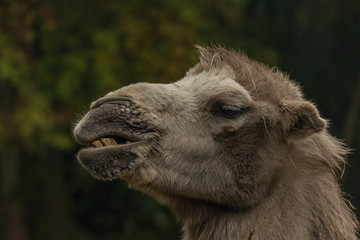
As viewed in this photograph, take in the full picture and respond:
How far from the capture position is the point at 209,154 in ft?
16.6

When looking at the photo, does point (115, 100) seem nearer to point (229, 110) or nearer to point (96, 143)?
point (96, 143)

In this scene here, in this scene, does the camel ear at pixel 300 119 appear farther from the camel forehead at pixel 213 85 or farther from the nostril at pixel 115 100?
the nostril at pixel 115 100

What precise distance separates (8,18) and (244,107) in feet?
32.7

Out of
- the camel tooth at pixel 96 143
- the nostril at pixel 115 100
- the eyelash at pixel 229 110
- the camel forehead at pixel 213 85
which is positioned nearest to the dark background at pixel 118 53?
the camel forehead at pixel 213 85

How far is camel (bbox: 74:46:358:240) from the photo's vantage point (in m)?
4.88

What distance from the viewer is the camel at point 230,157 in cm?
488

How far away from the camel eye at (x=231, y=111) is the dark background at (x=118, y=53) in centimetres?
657

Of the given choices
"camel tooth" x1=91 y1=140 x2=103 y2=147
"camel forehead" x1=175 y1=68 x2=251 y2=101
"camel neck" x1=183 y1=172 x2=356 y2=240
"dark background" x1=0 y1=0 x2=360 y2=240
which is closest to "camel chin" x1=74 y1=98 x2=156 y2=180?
"camel tooth" x1=91 y1=140 x2=103 y2=147

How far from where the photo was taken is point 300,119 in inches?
197

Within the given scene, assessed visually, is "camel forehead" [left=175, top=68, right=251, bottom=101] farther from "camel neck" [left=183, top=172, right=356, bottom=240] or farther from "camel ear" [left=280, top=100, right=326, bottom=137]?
"camel neck" [left=183, top=172, right=356, bottom=240]

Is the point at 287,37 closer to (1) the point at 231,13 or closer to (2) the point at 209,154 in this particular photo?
(1) the point at 231,13

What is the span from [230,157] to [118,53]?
8.99 m

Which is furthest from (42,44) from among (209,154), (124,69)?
(209,154)

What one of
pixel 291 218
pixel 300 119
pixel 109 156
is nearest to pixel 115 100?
pixel 109 156
